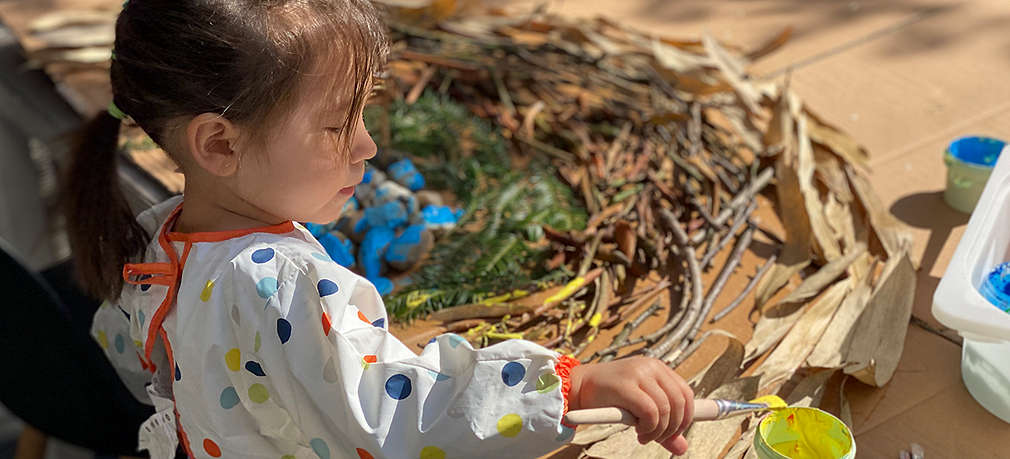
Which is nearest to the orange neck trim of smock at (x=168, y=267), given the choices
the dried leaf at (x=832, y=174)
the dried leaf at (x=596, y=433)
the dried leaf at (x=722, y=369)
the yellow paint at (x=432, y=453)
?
the yellow paint at (x=432, y=453)

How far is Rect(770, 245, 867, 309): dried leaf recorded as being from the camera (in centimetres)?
112

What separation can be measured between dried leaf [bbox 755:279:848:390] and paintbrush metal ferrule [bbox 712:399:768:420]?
0.39 ft

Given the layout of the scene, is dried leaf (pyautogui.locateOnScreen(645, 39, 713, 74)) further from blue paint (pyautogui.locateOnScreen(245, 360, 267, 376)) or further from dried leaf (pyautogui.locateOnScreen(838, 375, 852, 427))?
blue paint (pyautogui.locateOnScreen(245, 360, 267, 376))

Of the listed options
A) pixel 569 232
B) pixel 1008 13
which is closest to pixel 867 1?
pixel 1008 13

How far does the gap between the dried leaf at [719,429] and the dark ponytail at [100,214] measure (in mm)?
590

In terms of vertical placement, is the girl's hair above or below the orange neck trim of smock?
above

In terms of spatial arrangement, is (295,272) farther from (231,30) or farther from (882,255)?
(882,255)

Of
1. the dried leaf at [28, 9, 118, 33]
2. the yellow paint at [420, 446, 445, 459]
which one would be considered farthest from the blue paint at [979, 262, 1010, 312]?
the dried leaf at [28, 9, 118, 33]

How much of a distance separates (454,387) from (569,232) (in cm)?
53

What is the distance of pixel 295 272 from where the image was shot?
2.59 ft

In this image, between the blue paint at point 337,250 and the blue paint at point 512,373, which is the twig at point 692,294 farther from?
the blue paint at point 337,250

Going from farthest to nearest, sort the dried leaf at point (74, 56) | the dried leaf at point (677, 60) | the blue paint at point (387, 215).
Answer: the dried leaf at point (74, 56) → the dried leaf at point (677, 60) → the blue paint at point (387, 215)

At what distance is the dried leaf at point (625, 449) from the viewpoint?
0.91 meters

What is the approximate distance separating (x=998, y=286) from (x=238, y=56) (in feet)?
2.60
